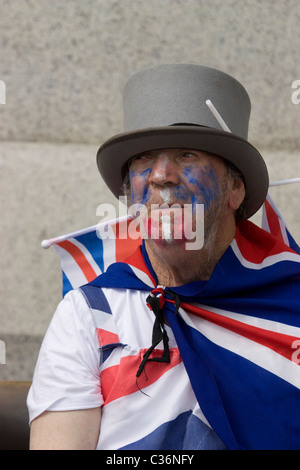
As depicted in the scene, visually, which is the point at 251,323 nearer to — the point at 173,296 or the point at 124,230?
the point at 173,296

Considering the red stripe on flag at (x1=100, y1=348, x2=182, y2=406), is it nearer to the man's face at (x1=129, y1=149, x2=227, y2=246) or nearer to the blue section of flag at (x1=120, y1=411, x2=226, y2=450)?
the blue section of flag at (x1=120, y1=411, x2=226, y2=450)

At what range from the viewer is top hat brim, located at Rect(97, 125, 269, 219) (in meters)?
1.72

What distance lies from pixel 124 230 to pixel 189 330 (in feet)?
2.24

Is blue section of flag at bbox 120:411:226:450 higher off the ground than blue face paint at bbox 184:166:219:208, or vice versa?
blue face paint at bbox 184:166:219:208

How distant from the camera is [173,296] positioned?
1.79 m

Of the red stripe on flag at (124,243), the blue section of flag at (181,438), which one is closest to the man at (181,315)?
the blue section of flag at (181,438)

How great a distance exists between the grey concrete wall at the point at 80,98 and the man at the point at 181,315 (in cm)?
111

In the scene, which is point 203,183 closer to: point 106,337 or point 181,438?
point 106,337

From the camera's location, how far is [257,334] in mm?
1745

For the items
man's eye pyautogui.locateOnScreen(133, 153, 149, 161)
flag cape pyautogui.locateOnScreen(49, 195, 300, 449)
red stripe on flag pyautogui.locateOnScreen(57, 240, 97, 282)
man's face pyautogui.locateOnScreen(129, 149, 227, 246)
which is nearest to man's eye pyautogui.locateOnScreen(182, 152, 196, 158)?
man's face pyautogui.locateOnScreen(129, 149, 227, 246)

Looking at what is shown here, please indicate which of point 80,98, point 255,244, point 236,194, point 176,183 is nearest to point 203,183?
point 176,183

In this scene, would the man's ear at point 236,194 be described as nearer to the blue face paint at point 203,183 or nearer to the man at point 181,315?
the man at point 181,315

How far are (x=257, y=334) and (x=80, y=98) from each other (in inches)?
71.6
